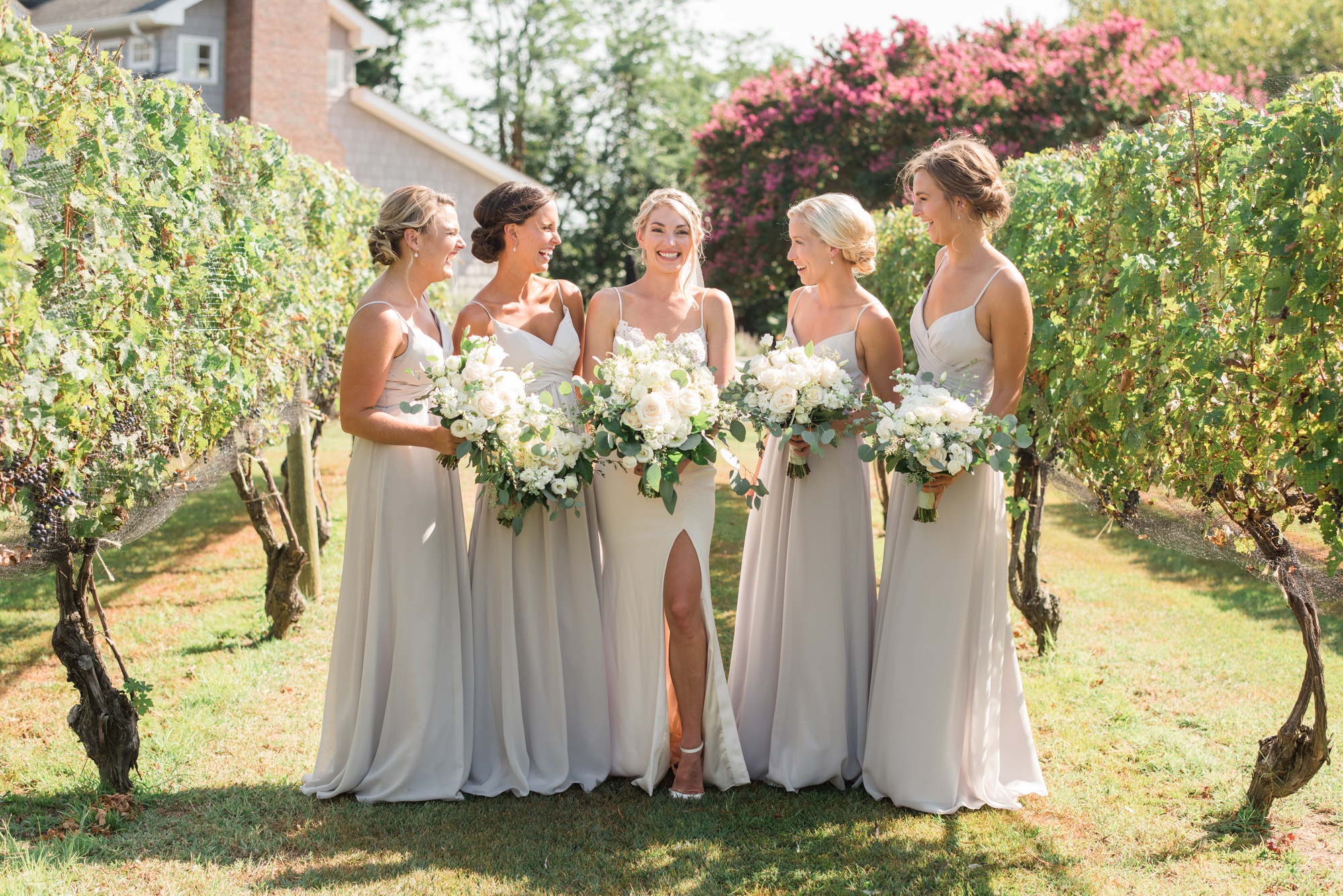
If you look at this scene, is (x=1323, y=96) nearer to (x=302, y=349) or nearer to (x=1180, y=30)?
(x=302, y=349)

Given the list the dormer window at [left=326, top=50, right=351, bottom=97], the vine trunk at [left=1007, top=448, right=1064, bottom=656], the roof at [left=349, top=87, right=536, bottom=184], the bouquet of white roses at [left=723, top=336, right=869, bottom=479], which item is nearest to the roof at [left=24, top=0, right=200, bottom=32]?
the dormer window at [left=326, top=50, right=351, bottom=97]

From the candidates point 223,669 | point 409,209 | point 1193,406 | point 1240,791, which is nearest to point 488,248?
point 409,209

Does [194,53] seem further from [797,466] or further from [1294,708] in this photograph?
[1294,708]

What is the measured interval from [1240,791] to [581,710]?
283 cm

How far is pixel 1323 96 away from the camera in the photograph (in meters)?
3.50

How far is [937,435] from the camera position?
12.8 ft

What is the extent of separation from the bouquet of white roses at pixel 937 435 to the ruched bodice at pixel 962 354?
242 millimetres

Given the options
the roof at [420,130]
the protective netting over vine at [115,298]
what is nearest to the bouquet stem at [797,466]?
the protective netting over vine at [115,298]

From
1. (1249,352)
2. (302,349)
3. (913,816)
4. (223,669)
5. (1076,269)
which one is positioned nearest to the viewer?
(1249,352)

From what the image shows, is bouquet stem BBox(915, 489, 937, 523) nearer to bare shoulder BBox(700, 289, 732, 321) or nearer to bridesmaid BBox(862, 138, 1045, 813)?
bridesmaid BBox(862, 138, 1045, 813)

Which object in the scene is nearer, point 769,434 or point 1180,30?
point 769,434

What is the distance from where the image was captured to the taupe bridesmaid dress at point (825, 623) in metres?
4.62

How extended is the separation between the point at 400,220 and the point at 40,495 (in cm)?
169

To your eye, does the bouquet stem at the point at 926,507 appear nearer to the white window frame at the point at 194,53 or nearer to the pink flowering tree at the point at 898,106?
the pink flowering tree at the point at 898,106
